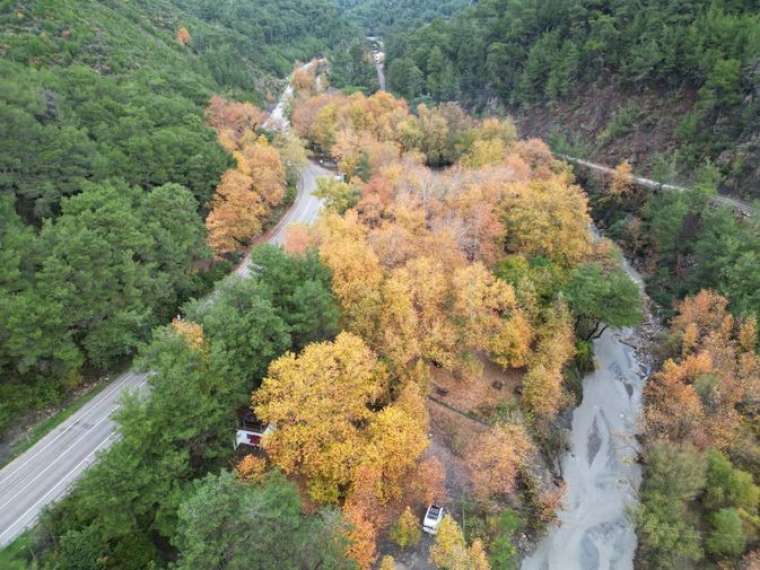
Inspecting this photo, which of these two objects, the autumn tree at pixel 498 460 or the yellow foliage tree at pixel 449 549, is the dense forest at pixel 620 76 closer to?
the autumn tree at pixel 498 460

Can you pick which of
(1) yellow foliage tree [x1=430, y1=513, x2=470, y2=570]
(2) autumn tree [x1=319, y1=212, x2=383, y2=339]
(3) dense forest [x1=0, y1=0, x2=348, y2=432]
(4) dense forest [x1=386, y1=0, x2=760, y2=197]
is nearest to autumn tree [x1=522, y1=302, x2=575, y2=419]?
(1) yellow foliage tree [x1=430, y1=513, x2=470, y2=570]

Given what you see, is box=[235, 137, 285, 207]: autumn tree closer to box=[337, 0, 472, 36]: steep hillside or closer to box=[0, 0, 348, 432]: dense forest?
box=[0, 0, 348, 432]: dense forest

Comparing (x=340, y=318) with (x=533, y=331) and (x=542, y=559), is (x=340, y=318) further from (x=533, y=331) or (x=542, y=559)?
(x=542, y=559)

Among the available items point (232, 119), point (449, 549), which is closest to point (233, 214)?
point (232, 119)

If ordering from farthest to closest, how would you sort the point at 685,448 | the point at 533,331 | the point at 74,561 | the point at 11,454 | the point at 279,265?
the point at 533,331
the point at 279,265
the point at 685,448
the point at 11,454
the point at 74,561

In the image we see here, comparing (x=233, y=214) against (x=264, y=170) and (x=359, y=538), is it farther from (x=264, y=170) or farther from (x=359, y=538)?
(x=359, y=538)

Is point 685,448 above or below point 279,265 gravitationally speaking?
below

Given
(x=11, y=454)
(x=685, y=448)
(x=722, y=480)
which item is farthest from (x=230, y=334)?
(x=722, y=480)
